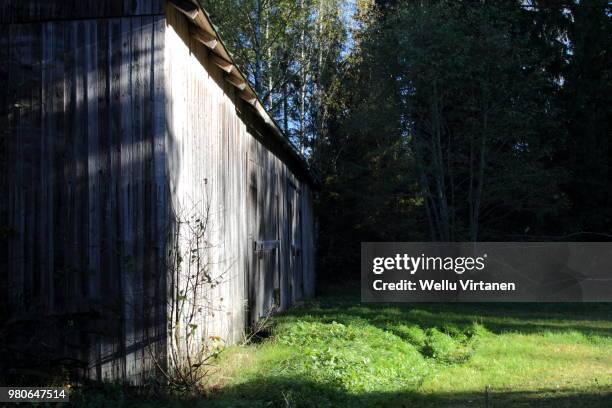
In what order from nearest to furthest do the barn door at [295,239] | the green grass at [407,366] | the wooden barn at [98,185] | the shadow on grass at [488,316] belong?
the green grass at [407,366]
the wooden barn at [98,185]
the shadow on grass at [488,316]
the barn door at [295,239]

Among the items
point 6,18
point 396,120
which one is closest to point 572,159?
point 396,120

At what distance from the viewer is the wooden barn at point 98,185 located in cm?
678

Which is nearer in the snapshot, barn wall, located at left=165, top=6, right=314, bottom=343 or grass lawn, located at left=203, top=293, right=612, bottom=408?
grass lawn, located at left=203, top=293, right=612, bottom=408

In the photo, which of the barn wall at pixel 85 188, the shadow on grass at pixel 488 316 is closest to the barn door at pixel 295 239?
the shadow on grass at pixel 488 316

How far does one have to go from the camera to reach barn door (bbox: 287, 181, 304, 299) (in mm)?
16531

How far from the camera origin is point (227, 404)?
598 cm

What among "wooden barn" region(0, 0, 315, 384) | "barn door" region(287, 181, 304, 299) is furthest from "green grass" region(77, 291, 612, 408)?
"barn door" region(287, 181, 304, 299)

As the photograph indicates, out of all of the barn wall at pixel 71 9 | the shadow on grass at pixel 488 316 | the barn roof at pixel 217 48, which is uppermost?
the barn wall at pixel 71 9

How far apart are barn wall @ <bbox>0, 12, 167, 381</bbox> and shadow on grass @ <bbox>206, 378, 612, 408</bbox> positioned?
49.6 inches

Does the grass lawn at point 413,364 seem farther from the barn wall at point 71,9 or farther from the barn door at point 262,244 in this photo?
the barn wall at point 71,9

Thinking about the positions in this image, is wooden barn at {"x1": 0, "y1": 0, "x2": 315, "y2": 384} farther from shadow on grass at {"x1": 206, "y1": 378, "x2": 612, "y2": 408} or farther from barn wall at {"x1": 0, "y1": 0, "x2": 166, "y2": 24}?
shadow on grass at {"x1": 206, "y1": 378, "x2": 612, "y2": 408}

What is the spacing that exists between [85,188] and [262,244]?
222 inches

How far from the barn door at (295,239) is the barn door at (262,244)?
2.30 m

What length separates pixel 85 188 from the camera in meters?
7.02
